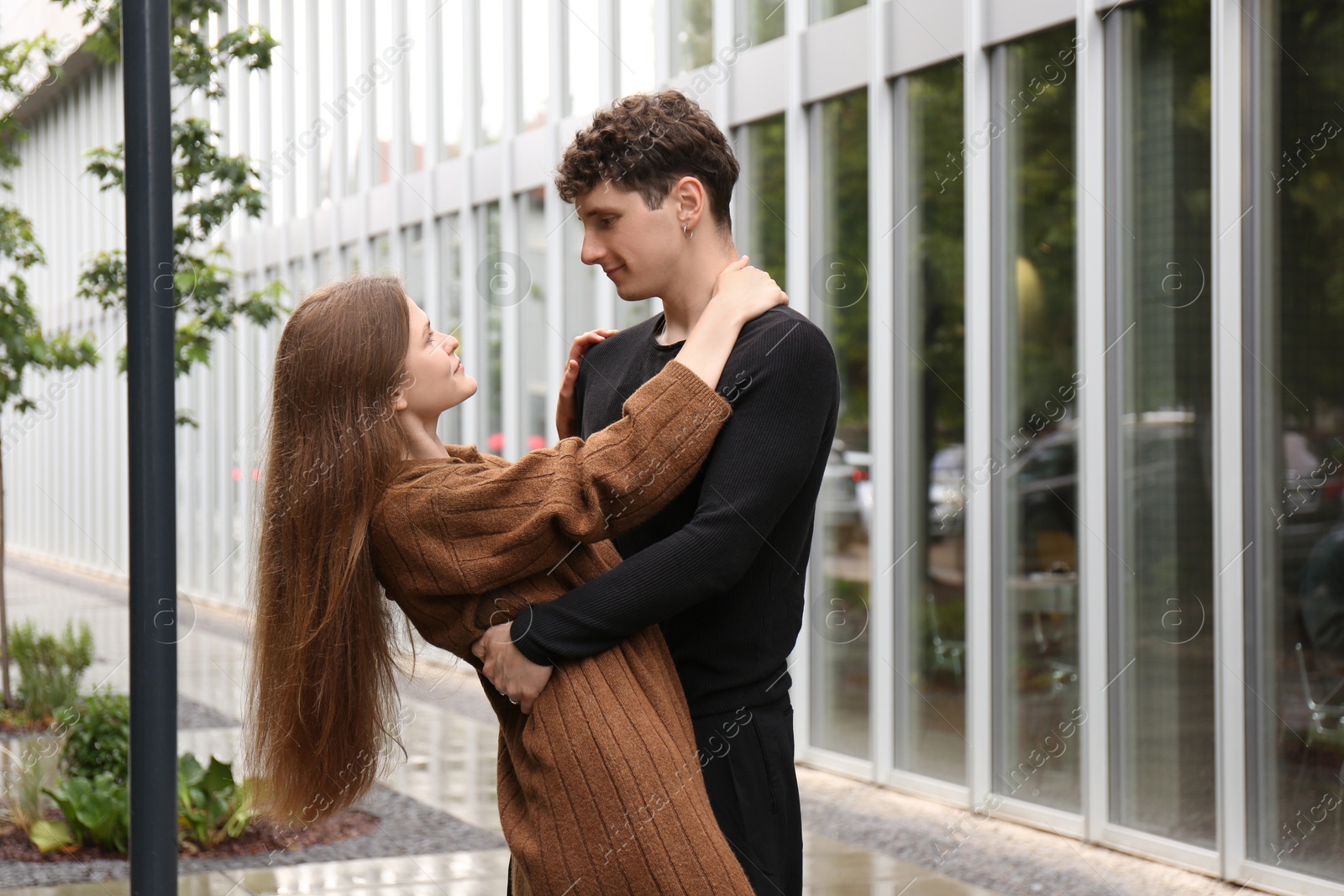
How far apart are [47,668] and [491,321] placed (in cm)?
463

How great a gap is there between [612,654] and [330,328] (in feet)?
2.02

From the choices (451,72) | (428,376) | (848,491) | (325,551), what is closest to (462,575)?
(325,551)

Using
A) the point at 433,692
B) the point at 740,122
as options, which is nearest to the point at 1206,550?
the point at 740,122

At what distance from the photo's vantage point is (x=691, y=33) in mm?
9094

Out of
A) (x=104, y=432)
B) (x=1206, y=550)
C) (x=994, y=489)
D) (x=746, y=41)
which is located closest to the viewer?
(x=1206, y=550)

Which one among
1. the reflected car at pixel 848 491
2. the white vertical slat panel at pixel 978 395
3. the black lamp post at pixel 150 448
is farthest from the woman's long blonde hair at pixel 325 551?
the reflected car at pixel 848 491

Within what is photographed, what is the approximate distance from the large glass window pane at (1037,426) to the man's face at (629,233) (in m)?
4.55

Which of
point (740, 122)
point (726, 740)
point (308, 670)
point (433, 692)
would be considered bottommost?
point (433, 692)

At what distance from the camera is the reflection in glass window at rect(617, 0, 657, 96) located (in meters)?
9.70

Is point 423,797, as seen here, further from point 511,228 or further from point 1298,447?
point 511,228

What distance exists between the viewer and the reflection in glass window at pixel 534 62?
11.2 meters

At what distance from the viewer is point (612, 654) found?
2.01 meters

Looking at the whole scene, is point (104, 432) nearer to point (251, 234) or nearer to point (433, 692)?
point (251, 234)

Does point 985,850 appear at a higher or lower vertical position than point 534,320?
lower
